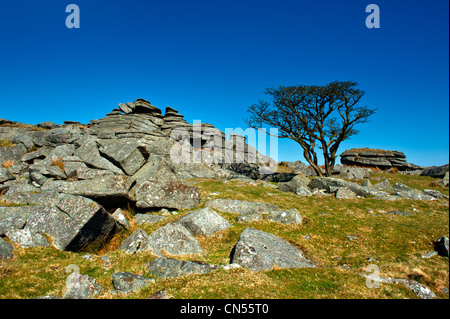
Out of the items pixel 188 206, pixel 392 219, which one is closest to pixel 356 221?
pixel 392 219

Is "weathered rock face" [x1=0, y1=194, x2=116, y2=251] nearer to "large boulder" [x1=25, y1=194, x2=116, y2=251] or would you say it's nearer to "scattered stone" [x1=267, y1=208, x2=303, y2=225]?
"large boulder" [x1=25, y1=194, x2=116, y2=251]

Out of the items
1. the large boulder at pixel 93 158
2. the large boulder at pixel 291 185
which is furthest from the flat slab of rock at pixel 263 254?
the large boulder at pixel 93 158

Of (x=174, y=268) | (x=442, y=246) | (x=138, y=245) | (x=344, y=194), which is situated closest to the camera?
(x=174, y=268)

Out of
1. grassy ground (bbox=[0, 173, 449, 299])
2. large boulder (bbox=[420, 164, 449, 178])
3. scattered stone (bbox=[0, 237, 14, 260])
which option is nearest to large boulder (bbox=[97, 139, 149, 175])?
grassy ground (bbox=[0, 173, 449, 299])

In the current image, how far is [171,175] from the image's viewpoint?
813 inches

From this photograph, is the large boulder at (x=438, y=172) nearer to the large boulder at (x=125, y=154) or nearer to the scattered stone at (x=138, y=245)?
the large boulder at (x=125, y=154)

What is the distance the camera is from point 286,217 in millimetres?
14844

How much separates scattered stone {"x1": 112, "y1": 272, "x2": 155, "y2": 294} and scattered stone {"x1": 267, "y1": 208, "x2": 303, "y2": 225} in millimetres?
9093

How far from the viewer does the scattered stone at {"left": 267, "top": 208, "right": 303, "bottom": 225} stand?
14.6m

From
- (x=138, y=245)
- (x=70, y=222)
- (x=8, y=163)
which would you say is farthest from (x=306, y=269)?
(x=8, y=163)

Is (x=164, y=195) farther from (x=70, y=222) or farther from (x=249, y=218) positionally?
(x=70, y=222)

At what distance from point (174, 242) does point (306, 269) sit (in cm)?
557

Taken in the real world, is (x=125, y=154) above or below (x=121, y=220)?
above

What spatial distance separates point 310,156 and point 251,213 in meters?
24.0
